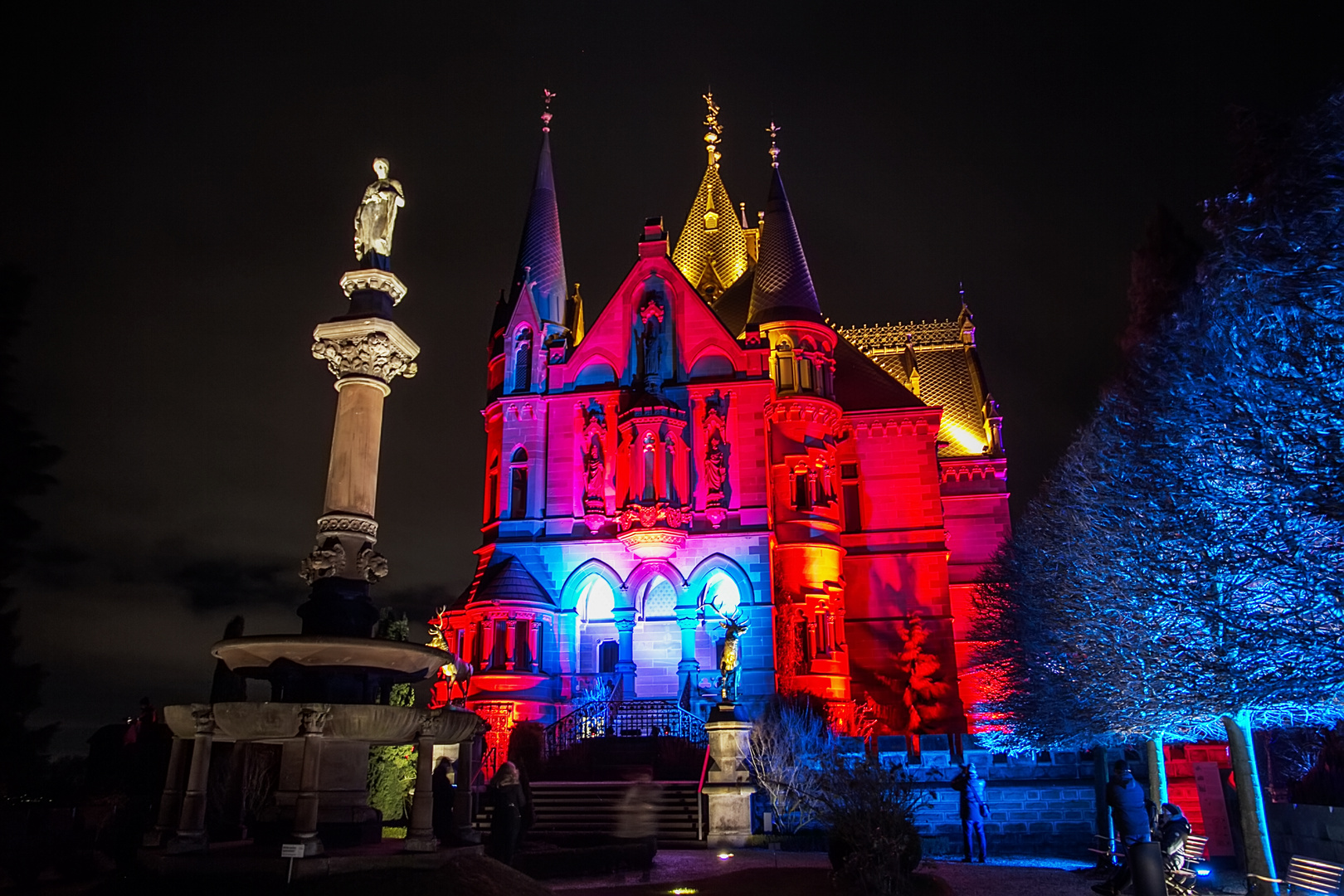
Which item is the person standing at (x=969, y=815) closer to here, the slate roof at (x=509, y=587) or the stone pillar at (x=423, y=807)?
the stone pillar at (x=423, y=807)

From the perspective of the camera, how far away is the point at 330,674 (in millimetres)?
11625

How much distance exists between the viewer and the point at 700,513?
118 feet

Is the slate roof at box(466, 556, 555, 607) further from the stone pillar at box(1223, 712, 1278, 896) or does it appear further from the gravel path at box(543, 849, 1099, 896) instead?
the stone pillar at box(1223, 712, 1278, 896)

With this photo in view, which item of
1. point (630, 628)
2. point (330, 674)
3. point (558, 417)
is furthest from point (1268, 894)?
point (558, 417)

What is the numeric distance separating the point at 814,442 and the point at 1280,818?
2207cm

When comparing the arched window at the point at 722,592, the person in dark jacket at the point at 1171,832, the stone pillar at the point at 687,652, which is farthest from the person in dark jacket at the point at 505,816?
the arched window at the point at 722,592

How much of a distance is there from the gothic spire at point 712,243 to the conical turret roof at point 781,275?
11462 mm

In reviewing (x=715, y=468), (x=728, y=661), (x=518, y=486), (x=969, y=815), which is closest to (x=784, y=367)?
(x=715, y=468)

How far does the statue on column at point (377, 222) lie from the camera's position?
15055mm

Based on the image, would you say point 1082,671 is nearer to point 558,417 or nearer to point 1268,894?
point 1268,894

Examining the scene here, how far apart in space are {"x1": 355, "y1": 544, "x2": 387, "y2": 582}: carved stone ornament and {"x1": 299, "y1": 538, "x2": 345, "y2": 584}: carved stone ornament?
241 millimetres

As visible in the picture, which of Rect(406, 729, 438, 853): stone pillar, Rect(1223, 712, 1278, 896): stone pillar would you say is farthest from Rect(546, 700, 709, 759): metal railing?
Rect(406, 729, 438, 853): stone pillar

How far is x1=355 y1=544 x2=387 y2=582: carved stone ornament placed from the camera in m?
13.2

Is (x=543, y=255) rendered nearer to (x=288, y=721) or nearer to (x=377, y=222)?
(x=377, y=222)
